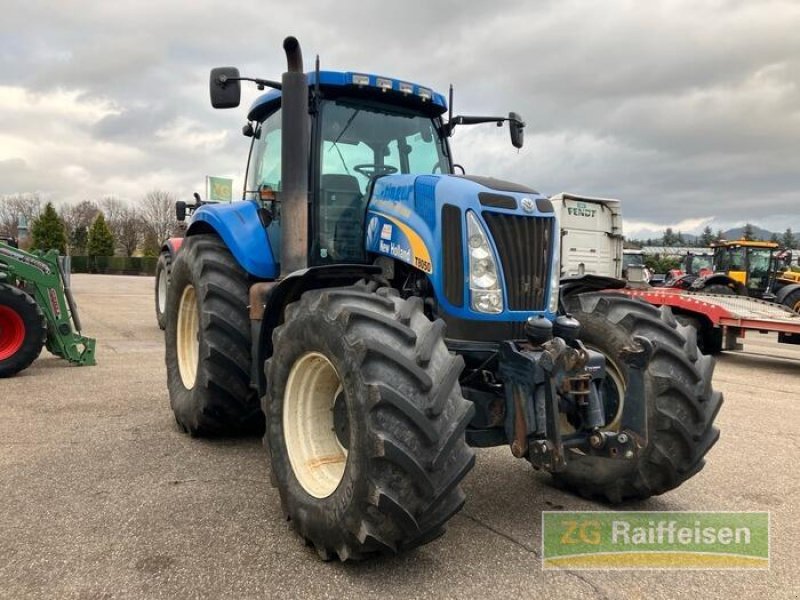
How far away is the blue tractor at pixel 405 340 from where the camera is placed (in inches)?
106

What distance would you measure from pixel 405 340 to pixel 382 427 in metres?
0.39

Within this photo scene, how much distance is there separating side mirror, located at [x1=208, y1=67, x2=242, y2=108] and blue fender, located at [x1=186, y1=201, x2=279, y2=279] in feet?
3.06

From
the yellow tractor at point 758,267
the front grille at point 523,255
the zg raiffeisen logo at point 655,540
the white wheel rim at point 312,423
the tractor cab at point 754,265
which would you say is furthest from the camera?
the tractor cab at point 754,265

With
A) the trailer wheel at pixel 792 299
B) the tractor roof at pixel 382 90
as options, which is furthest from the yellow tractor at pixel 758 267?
the tractor roof at pixel 382 90

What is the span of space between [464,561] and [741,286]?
17394mm

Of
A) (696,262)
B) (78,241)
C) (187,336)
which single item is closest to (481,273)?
(187,336)

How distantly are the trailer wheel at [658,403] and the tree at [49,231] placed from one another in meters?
61.7

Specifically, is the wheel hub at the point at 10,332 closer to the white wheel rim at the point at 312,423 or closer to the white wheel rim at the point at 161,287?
the white wheel rim at the point at 161,287

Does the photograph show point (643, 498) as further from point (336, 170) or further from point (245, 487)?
point (336, 170)

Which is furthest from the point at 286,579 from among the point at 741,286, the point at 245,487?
the point at 741,286

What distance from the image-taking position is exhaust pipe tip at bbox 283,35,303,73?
3.64 m

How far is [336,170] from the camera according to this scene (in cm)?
421

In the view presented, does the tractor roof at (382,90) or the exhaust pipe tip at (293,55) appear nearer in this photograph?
the exhaust pipe tip at (293,55)

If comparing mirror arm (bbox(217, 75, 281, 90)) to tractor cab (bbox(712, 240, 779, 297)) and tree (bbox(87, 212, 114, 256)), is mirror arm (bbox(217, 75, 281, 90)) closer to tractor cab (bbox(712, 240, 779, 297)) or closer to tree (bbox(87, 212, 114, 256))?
tractor cab (bbox(712, 240, 779, 297))
